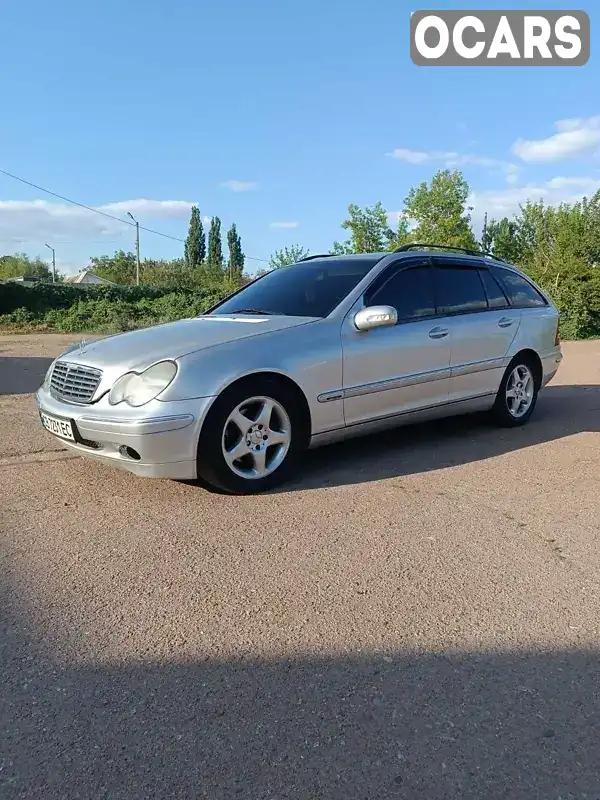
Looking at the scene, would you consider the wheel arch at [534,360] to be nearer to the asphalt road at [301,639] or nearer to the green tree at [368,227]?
the asphalt road at [301,639]

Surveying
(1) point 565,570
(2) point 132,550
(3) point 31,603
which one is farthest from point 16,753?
(1) point 565,570

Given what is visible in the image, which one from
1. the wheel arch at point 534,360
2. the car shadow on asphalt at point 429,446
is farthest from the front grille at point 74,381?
the wheel arch at point 534,360

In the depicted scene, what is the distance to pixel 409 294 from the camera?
526cm

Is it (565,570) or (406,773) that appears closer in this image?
(406,773)

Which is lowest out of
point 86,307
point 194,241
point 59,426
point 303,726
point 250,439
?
point 303,726

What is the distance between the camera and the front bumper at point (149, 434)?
3.74 meters

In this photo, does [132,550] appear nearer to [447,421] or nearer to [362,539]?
[362,539]

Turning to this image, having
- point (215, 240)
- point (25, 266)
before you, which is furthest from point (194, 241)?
point (25, 266)

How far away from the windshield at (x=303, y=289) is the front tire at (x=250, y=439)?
0.88 metres

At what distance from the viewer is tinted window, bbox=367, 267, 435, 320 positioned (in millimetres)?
5059

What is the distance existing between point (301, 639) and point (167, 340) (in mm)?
2370

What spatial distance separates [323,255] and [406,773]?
4.86m

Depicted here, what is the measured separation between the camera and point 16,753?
187 centimetres

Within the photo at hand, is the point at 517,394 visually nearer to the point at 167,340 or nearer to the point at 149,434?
the point at 167,340
